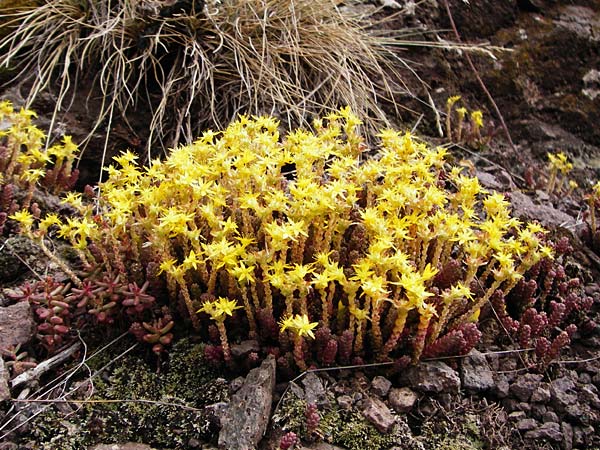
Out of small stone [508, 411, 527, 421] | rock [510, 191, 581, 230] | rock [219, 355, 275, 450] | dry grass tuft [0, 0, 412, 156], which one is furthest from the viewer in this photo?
dry grass tuft [0, 0, 412, 156]

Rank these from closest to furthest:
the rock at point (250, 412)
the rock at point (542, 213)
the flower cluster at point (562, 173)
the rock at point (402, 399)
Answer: the rock at point (250, 412)
the rock at point (402, 399)
the rock at point (542, 213)
the flower cluster at point (562, 173)

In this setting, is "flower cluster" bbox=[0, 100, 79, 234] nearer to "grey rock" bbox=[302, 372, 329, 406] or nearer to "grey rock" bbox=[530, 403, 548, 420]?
"grey rock" bbox=[302, 372, 329, 406]

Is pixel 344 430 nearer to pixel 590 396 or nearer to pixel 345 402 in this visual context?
pixel 345 402

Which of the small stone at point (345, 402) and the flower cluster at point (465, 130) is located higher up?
the flower cluster at point (465, 130)

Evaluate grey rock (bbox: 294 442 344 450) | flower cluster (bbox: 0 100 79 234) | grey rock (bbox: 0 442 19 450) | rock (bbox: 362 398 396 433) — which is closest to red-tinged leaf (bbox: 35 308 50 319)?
grey rock (bbox: 0 442 19 450)

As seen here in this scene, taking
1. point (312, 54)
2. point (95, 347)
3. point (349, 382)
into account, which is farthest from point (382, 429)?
point (312, 54)

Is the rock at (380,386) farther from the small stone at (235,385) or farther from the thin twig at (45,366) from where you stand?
the thin twig at (45,366)

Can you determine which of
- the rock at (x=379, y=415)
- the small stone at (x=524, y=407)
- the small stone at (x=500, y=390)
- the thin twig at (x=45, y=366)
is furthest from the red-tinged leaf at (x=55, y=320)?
the small stone at (x=524, y=407)
